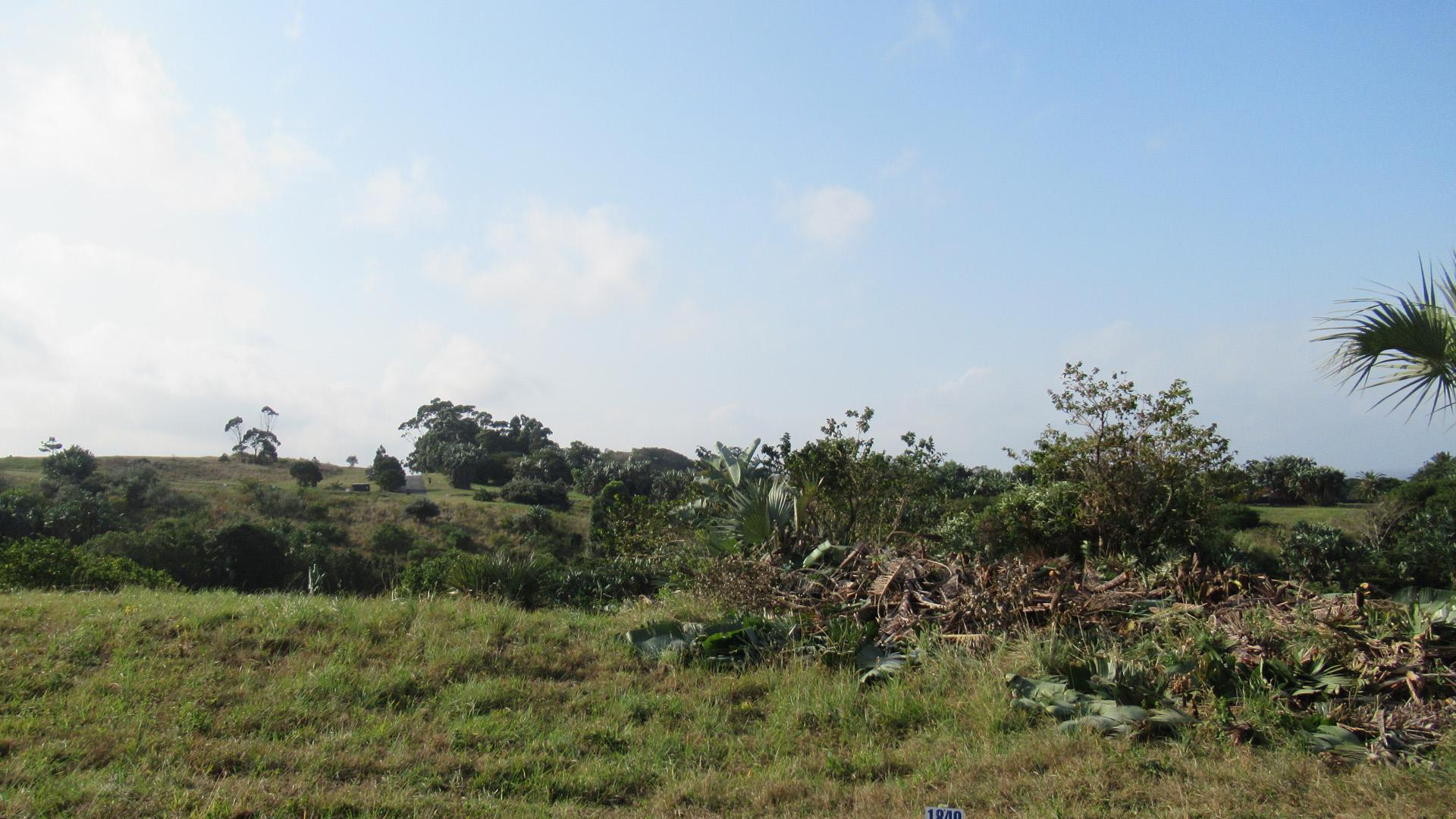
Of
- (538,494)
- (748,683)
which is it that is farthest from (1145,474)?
(538,494)

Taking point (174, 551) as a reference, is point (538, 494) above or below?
above

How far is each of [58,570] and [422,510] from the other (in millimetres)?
29620

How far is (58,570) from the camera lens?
35.2 ft

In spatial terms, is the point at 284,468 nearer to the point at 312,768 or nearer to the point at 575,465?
the point at 575,465

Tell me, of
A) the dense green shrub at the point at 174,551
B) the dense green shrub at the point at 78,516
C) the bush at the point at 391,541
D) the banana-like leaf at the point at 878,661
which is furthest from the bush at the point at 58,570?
the bush at the point at 391,541

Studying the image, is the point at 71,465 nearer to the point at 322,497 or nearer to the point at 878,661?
the point at 322,497

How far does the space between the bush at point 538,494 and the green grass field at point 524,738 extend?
40.3 meters

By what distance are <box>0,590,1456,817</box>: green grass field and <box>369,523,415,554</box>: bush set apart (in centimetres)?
2865

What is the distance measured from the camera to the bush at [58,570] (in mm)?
10352

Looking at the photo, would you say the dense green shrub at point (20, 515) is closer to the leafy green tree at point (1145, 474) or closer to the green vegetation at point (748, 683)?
the green vegetation at point (748, 683)

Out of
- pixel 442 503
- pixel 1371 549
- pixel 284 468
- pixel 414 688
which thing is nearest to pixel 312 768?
pixel 414 688

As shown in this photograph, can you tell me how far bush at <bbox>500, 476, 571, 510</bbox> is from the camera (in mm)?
47125

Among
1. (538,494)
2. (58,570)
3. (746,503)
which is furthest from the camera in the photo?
(538,494)

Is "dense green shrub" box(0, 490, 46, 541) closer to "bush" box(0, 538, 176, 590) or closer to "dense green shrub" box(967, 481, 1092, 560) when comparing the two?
"bush" box(0, 538, 176, 590)
